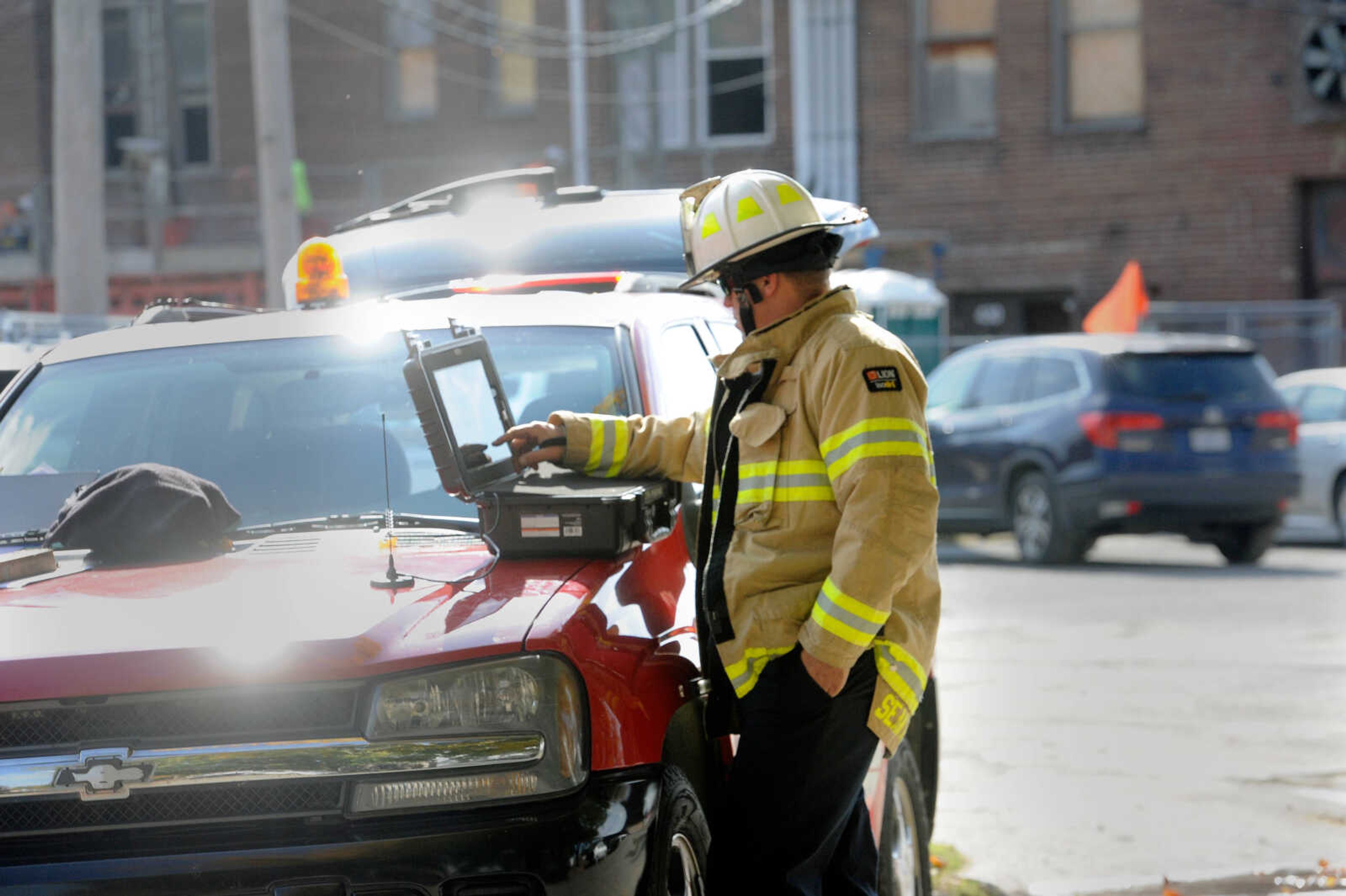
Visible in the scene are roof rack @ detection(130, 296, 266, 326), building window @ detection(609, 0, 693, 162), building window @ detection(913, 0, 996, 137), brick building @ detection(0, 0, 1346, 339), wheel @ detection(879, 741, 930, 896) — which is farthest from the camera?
building window @ detection(609, 0, 693, 162)

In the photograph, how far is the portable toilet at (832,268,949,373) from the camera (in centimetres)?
2008

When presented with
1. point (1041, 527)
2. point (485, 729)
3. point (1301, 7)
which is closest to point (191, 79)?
point (1301, 7)

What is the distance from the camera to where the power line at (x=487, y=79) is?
956 inches

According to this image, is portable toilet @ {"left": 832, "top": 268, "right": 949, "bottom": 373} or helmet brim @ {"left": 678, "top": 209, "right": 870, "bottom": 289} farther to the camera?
portable toilet @ {"left": 832, "top": 268, "right": 949, "bottom": 373}

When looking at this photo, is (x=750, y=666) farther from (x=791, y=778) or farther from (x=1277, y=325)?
(x=1277, y=325)

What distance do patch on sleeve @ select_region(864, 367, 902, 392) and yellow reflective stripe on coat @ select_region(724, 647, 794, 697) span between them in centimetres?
55

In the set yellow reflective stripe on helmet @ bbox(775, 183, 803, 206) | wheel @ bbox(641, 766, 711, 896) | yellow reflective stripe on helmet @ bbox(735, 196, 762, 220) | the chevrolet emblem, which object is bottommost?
wheel @ bbox(641, 766, 711, 896)

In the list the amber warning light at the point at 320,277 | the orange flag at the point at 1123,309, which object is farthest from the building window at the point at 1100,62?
the amber warning light at the point at 320,277

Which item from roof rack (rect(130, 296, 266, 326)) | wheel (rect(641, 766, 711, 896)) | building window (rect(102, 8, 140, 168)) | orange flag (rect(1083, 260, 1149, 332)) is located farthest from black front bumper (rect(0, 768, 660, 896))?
building window (rect(102, 8, 140, 168))

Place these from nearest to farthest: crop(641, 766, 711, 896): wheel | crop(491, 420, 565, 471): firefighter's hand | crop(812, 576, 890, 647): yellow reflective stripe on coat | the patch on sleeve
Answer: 1. crop(641, 766, 711, 896): wheel
2. crop(812, 576, 890, 647): yellow reflective stripe on coat
3. the patch on sleeve
4. crop(491, 420, 565, 471): firefighter's hand

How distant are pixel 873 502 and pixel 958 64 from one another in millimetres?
20769

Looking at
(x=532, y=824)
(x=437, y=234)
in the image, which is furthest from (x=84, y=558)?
(x=437, y=234)

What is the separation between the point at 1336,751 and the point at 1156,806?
1.31 m

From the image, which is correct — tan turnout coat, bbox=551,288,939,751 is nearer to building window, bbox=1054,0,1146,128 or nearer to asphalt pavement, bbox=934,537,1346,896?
asphalt pavement, bbox=934,537,1346,896
